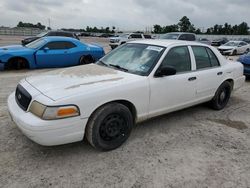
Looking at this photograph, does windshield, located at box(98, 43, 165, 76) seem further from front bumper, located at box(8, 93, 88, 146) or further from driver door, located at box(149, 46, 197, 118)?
front bumper, located at box(8, 93, 88, 146)

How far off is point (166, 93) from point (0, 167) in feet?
8.53

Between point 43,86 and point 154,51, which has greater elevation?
point 154,51

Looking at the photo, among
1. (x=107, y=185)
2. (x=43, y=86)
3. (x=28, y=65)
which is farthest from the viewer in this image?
(x=28, y=65)

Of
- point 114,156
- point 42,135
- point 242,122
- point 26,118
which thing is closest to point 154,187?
point 114,156

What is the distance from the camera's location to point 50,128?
2.88 metres

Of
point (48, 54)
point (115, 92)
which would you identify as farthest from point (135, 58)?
point (48, 54)

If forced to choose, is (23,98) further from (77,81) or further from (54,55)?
(54,55)

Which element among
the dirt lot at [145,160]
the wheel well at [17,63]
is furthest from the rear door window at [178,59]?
the wheel well at [17,63]

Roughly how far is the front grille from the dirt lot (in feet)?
2.11

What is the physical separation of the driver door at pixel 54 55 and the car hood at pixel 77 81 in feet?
18.3

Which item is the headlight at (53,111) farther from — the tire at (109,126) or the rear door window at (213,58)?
the rear door window at (213,58)

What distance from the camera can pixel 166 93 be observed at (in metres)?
3.96

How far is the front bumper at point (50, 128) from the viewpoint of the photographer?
9.41 feet

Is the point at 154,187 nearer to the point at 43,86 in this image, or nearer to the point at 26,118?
the point at 26,118
